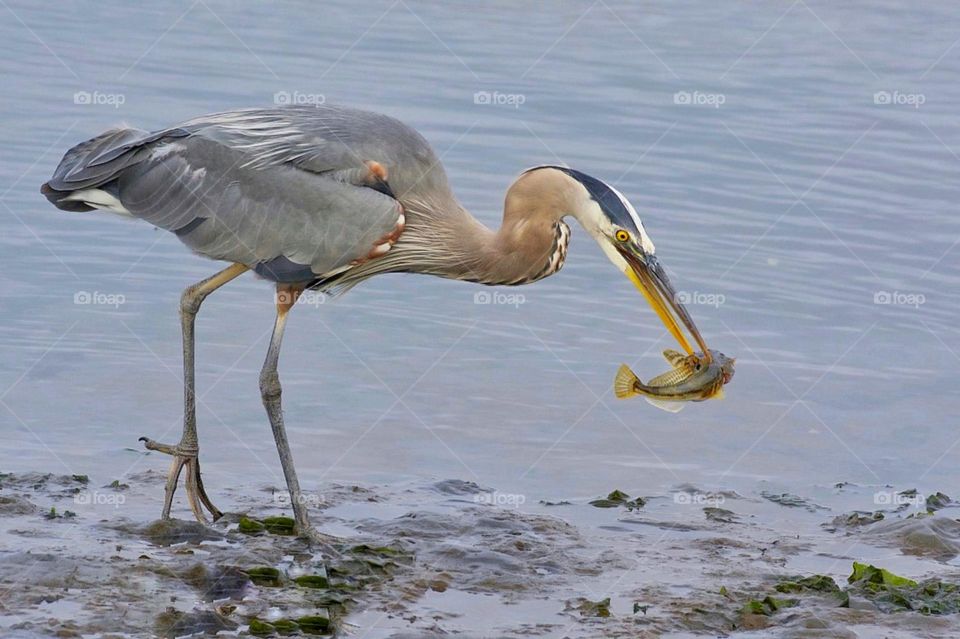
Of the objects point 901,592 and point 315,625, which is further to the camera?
point 901,592

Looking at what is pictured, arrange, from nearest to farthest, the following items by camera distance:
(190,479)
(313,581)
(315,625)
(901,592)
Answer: (315,625) → (313,581) → (901,592) → (190,479)

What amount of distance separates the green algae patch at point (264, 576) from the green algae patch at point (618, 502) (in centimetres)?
232

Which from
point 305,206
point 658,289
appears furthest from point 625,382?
point 305,206

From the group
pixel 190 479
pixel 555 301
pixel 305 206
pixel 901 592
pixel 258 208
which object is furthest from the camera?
pixel 555 301

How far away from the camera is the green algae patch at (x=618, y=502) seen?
8.69 metres

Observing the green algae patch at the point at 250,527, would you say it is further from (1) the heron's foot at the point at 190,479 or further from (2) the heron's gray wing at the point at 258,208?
(2) the heron's gray wing at the point at 258,208

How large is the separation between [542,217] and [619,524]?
1.73 metres

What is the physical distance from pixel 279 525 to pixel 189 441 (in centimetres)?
74

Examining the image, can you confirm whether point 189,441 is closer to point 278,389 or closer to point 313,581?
point 278,389

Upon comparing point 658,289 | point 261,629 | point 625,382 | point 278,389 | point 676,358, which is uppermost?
point 658,289

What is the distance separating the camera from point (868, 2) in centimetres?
2019

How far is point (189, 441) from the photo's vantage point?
8.16 meters

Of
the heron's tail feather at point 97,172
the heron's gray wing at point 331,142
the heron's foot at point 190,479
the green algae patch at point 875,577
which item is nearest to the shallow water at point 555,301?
the heron's foot at point 190,479

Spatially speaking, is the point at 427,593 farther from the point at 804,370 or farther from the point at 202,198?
the point at 804,370
